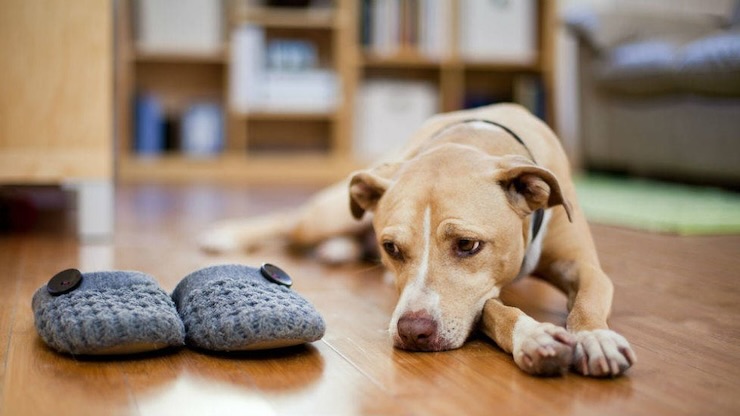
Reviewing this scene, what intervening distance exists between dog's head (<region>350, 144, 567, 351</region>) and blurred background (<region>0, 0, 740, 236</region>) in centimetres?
260

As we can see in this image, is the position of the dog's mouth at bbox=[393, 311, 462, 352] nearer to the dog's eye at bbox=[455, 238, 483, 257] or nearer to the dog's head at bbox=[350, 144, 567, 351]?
the dog's head at bbox=[350, 144, 567, 351]

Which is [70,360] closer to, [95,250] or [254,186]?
[95,250]

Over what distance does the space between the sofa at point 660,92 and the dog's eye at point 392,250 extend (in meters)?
2.43

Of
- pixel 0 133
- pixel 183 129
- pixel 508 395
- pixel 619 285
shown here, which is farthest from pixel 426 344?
pixel 183 129

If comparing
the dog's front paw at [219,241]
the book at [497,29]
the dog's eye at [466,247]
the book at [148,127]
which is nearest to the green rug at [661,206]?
the book at [497,29]

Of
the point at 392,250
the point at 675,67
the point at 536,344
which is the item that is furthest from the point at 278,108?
the point at 536,344

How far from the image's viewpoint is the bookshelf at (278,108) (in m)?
5.03

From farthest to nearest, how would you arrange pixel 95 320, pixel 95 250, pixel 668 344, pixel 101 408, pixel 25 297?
pixel 95 250 → pixel 25 297 → pixel 668 344 → pixel 95 320 → pixel 101 408

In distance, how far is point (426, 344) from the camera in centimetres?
134

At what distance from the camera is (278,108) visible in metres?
5.15

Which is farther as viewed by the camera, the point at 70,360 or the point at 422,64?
the point at 422,64

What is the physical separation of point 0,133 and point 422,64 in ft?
10.5

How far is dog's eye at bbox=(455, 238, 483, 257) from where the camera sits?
1.41m

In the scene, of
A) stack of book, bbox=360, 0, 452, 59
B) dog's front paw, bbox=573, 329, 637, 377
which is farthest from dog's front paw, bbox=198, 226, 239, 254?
stack of book, bbox=360, 0, 452, 59
